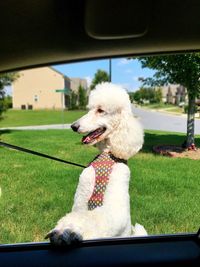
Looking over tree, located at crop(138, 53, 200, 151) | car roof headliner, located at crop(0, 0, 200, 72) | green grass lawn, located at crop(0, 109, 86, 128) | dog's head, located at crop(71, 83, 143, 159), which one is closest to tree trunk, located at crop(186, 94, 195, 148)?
tree, located at crop(138, 53, 200, 151)

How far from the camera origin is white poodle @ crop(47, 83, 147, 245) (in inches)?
108

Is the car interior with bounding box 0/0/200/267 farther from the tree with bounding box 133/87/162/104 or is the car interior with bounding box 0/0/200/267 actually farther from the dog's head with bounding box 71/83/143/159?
the tree with bounding box 133/87/162/104

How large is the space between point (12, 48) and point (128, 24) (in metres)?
0.52

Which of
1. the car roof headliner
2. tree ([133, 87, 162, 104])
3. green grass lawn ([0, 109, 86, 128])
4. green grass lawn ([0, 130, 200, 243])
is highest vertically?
the car roof headliner

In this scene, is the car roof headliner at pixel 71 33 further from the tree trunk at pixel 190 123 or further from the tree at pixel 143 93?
the tree trunk at pixel 190 123

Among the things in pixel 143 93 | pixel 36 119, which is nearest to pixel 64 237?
pixel 143 93

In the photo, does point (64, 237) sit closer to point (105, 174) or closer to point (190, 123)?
point (105, 174)

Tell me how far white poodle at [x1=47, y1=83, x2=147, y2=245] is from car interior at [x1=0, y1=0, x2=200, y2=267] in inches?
3.9

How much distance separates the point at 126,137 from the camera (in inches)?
117

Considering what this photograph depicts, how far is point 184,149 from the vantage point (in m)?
11.6

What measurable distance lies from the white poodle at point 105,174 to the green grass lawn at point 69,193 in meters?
1.73

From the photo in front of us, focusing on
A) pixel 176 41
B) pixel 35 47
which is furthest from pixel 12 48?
pixel 176 41

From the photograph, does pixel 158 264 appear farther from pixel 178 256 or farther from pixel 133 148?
pixel 133 148

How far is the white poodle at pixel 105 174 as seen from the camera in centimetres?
274
